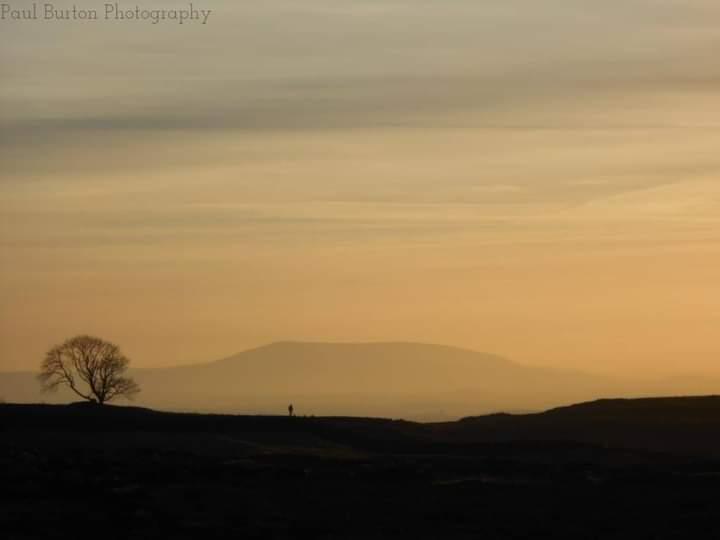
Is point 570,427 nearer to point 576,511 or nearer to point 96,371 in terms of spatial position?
point 96,371

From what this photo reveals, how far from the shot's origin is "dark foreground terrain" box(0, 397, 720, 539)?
53.8m

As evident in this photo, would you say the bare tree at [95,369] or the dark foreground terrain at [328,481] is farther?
the bare tree at [95,369]

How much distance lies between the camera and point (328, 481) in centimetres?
6550

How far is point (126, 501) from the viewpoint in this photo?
56938 mm

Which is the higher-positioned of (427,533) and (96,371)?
(96,371)

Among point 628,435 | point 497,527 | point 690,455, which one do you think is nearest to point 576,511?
point 497,527

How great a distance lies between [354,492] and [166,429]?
111ft

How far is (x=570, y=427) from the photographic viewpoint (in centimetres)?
10625

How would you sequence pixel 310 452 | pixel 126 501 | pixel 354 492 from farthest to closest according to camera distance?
Answer: pixel 310 452 → pixel 354 492 → pixel 126 501

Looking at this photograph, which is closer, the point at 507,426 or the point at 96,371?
the point at 507,426

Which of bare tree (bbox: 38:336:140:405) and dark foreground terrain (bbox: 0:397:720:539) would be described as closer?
dark foreground terrain (bbox: 0:397:720:539)

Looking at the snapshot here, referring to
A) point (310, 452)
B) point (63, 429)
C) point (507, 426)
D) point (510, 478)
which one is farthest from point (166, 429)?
point (510, 478)

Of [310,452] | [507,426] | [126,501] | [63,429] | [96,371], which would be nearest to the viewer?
[126,501]

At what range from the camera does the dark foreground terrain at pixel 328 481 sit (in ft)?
176
